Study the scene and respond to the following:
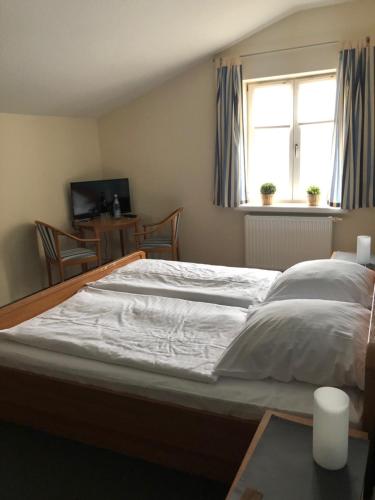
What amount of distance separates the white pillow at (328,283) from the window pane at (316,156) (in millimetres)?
2026

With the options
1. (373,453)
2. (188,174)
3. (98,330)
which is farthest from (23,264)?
(373,453)

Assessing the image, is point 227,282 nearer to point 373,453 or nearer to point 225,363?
point 225,363

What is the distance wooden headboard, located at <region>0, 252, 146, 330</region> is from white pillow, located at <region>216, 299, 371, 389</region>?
121 cm

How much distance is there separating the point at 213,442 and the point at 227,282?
1.18 m

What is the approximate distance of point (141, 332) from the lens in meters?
1.96

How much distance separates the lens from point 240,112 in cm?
402

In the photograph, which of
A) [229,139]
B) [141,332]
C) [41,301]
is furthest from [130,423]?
[229,139]

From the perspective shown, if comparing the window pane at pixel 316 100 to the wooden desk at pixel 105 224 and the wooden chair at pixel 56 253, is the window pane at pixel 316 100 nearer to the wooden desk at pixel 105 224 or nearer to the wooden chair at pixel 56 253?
the wooden desk at pixel 105 224

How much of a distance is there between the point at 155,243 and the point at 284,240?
1324 mm

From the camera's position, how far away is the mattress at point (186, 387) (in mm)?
1433

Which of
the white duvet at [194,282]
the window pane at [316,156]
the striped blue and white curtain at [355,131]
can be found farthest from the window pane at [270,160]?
the white duvet at [194,282]

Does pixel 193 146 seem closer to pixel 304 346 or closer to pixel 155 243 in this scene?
pixel 155 243

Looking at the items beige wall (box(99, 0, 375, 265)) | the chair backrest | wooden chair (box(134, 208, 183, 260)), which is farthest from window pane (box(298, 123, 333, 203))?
the chair backrest

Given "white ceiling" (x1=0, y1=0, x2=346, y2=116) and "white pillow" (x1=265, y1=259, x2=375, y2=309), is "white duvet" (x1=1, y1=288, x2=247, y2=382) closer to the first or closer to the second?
"white pillow" (x1=265, y1=259, x2=375, y2=309)
